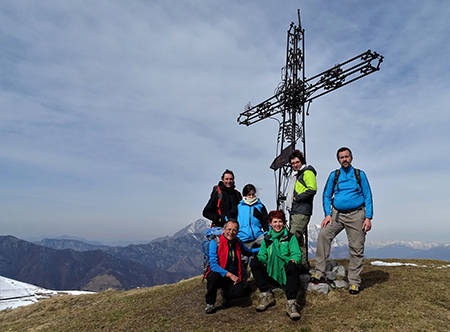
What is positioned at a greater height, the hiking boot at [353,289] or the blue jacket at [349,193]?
the blue jacket at [349,193]

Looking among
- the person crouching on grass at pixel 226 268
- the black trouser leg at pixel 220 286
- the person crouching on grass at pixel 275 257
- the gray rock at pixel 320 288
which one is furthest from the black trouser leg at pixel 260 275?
the gray rock at pixel 320 288

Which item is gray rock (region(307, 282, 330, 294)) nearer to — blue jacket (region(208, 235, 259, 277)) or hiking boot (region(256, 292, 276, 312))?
hiking boot (region(256, 292, 276, 312))

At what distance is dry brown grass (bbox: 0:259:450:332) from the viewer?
4.98 m

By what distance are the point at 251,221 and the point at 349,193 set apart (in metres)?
2.51

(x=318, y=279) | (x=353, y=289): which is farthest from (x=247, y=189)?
(x=353, y=289)

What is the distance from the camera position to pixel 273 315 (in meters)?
5.63

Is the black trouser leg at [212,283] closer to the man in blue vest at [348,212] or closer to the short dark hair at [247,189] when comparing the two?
the short dark hair at [247,189]

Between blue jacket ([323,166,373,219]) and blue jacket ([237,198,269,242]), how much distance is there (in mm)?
1637

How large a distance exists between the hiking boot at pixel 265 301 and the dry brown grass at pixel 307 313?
0.37ft

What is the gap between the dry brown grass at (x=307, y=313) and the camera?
4.98 meters

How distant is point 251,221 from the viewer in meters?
7.03

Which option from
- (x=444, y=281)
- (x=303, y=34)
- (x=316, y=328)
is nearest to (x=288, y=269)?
(x=316, y=328)

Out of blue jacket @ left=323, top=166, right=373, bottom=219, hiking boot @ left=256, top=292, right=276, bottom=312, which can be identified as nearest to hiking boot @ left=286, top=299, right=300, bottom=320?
hiking boot @ left=256, top=292, right=276, bottom=312

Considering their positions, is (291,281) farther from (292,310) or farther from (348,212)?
(348,212)
